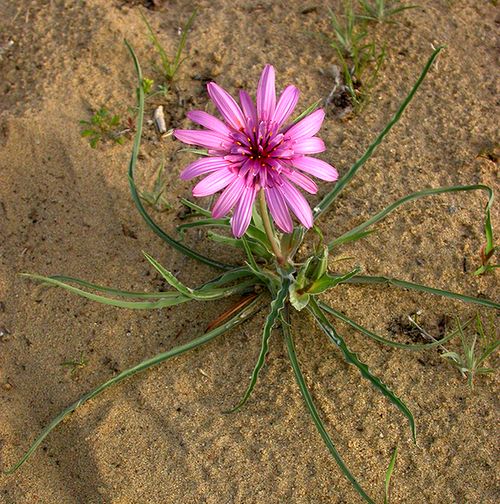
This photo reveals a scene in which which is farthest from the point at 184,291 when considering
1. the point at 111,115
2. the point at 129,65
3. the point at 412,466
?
the point at 129,65

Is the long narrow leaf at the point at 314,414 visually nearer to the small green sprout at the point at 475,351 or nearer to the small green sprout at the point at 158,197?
the small green sprout at the point at 475,351

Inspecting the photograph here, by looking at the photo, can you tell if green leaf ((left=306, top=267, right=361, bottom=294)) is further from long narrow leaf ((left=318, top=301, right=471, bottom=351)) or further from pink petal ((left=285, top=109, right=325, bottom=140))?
pink petal ((left=285, top=109, right=325, bottom=140))

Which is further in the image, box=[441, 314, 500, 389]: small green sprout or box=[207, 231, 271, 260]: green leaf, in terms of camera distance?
box=[207, 231, 271, 260]: green leaf

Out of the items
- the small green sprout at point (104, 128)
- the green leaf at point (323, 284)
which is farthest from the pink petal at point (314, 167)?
the small green sprout at point (104, 128)

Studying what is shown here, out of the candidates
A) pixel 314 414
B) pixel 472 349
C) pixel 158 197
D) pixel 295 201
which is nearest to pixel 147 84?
pixel 158 197

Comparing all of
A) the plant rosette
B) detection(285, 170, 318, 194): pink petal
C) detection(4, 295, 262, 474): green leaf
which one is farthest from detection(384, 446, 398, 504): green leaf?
detection(285, 170, 318, 194): pink petal

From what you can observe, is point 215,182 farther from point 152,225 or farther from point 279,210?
point 152,225

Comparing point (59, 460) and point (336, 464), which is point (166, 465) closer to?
point (59, 460)
